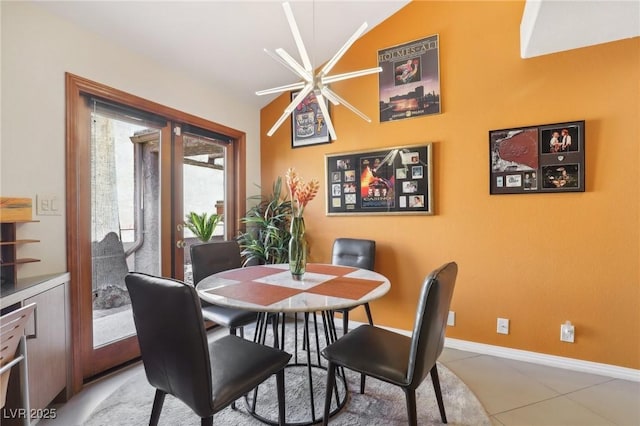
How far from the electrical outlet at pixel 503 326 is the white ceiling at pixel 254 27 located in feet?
6.98

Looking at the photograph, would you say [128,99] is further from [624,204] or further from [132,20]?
[624,204]

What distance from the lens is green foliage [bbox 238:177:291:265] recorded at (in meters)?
3.19

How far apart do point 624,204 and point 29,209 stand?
391 centimetres

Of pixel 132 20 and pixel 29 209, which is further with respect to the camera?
pixel 132 20

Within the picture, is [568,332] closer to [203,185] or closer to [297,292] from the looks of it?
[297,292]

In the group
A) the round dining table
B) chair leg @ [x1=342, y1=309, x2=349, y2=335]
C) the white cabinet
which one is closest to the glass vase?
the round dining table

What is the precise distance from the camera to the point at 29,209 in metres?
1.72

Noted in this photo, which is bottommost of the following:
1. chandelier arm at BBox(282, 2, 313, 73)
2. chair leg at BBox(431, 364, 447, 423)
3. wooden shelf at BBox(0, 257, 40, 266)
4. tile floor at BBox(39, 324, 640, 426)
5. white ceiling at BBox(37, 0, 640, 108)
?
tile floor at BBox(39, 324, 640, 426)

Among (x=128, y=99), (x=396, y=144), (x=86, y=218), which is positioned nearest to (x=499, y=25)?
(x=396, y=144)

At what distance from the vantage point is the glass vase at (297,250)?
189 cm

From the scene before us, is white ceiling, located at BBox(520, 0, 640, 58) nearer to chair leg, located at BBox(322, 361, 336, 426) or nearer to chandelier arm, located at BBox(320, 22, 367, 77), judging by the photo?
chandelier arm, located at BBox(320, 22, 367, 77)

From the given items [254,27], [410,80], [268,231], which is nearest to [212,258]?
[268,231]

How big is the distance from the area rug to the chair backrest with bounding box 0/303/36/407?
2.40 feet

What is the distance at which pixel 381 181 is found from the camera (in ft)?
9.64
